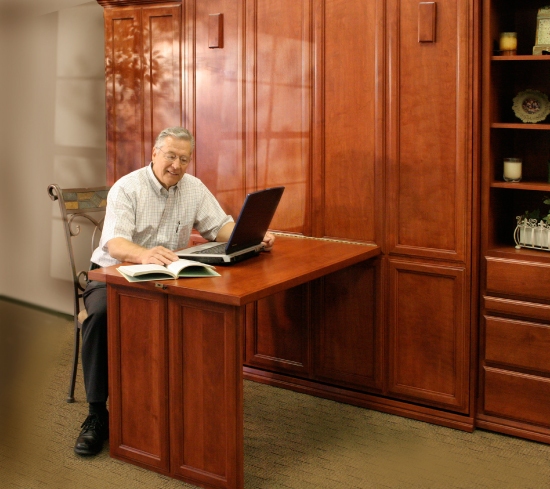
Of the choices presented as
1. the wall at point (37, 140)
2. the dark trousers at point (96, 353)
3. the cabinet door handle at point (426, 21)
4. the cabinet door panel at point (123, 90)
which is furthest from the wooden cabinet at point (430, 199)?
the wall at point (37, 140)

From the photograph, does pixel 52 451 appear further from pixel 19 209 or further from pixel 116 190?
pixel 19 209

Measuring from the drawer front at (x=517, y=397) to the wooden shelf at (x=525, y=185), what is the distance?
72cm

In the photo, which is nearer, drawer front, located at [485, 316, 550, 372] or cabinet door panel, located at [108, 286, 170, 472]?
cabinet door panel, located at [108, 286, 170, 472]

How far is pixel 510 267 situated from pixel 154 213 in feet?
4.60

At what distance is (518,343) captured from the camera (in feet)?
8.55

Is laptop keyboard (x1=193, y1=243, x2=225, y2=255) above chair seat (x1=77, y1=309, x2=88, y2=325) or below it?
above

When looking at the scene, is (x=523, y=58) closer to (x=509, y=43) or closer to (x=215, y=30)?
(x=509, y=43)

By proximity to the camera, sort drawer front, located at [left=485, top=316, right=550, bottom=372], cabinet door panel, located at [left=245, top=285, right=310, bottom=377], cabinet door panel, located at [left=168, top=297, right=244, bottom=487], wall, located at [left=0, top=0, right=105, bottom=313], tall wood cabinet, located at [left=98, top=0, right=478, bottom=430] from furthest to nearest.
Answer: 1. cabinet door panel, located at [left=245, top=285, right=310, bottom=377]
2. tall wood cabinet, located at [left=98, top=0, right=478, bottom=430]
3. drawer front, located at [left=485, top=316, right=550, bottom=372]
4. cabinet door panel, located at [left=168, top=297, right=244, bottom=487]
5. wall, located at [left=0, top=0, right=105, bottom=313]

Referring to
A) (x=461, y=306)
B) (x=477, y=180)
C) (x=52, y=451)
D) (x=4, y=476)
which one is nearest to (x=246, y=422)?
(x=52, y=451)

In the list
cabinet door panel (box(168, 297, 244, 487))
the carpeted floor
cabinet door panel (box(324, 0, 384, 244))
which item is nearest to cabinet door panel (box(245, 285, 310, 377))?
the carpeted floor

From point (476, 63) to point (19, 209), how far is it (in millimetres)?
2443

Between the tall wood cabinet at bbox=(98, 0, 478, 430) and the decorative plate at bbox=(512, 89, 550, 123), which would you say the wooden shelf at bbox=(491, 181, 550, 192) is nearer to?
the tall wood cabinet at bbox=(98, 0, 478, 430)

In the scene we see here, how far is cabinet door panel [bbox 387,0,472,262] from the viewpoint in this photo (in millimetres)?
2588

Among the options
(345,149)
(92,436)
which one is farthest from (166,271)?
(345,149)
